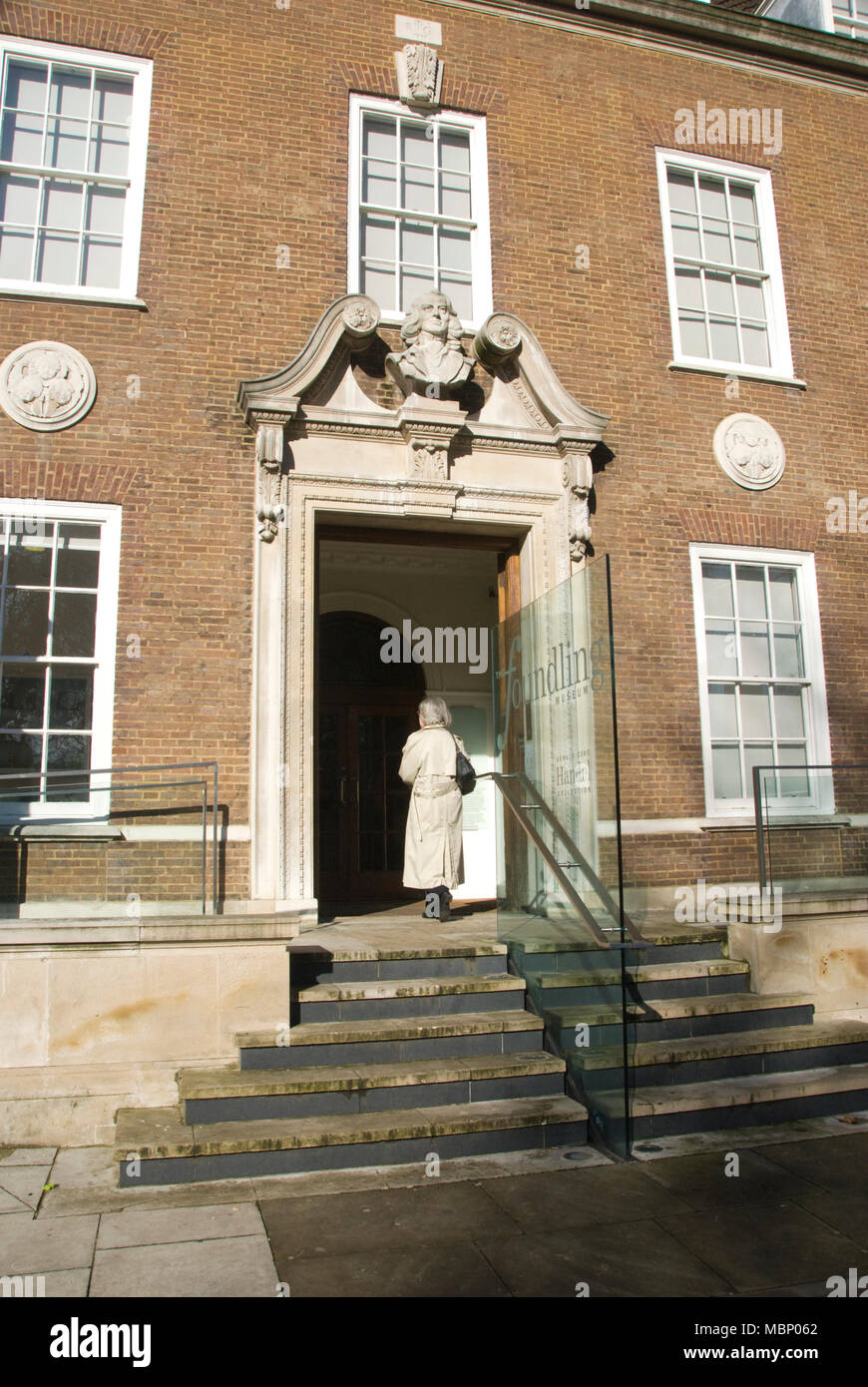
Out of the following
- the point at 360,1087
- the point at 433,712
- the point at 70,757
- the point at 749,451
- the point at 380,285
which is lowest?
the point at 360,1087

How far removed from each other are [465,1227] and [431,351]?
248 inches

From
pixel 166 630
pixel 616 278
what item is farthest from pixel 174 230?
pixel 616 278

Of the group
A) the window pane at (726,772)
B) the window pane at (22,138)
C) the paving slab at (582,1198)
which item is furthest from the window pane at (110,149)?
the paving slab at (582,1198)

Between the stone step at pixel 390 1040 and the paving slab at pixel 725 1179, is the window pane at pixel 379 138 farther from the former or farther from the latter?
the paving slab at pixel 725 1179

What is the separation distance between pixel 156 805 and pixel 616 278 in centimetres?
622

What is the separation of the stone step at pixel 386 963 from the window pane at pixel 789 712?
405 cm

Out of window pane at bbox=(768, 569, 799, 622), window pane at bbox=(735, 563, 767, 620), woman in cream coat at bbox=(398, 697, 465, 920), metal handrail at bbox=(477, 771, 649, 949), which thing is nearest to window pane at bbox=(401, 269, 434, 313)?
woman in cream coat at bbox=(398, 697, 465, 920)

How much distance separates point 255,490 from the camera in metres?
7.77

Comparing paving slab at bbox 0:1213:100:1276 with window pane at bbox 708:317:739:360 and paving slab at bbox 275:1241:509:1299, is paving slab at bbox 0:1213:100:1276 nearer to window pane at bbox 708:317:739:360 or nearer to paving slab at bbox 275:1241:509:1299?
paving slab at bbox 275:1241:509:1299

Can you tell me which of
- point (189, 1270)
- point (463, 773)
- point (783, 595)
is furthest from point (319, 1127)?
point (783, 595)

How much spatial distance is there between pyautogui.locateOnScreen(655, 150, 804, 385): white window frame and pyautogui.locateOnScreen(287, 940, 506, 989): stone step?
5.79 m

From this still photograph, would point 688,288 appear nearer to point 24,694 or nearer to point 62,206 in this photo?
point 62,206

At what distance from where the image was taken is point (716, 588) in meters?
9.10

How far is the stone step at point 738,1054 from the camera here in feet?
19.0
